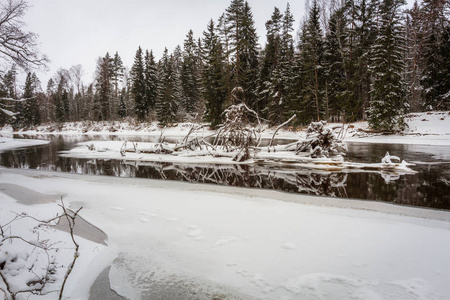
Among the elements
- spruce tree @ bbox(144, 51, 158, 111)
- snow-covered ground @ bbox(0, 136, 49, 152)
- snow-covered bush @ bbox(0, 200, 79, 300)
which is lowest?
snow-covered bush @ bbox(0, 200, 79, 300)

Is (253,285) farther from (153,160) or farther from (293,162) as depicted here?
(153,160)

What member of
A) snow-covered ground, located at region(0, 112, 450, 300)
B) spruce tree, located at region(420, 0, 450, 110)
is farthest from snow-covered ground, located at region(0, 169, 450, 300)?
spruce tree, located at region(420, 0, 450, 110)

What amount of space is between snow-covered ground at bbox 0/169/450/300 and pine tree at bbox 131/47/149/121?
44.8 m

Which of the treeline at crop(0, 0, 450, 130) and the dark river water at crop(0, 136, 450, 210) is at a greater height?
the treeline at crop(0, 0, 450, 130)

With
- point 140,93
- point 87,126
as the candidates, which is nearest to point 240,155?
point 140,93

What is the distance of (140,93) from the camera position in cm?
4803

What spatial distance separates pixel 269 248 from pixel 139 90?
49490 millimetres

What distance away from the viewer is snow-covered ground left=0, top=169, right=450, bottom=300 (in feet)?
9.70

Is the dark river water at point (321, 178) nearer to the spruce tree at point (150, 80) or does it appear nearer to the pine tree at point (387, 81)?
the pine tree at point (387, 81)

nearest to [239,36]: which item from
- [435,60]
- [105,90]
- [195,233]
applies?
[435,60]

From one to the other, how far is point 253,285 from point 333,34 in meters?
34.1

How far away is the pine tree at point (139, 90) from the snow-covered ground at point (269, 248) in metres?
44.8

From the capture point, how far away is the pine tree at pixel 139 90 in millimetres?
47969

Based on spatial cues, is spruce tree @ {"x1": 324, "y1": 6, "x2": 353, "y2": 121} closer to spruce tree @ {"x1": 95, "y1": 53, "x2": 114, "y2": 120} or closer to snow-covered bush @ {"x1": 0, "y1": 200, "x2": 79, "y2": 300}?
snow-covered bush @ {"x1": 0, "y1": 200, "x2": 79, "y2": 300}
